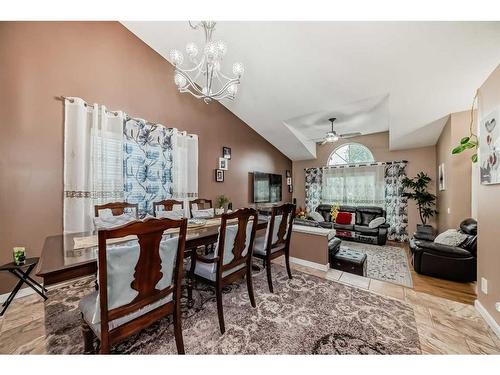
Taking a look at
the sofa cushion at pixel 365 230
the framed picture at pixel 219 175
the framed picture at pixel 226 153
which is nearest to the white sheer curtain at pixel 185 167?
the framed picture at pixel 219 175

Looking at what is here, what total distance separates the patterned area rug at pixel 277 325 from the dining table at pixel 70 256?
70cm

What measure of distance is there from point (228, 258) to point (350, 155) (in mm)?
5757

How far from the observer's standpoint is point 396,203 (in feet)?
17.3

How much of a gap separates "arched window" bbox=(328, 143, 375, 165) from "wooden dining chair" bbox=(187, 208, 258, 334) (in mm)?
5375

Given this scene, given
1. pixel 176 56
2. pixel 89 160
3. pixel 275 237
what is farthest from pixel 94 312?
pixel 89 160

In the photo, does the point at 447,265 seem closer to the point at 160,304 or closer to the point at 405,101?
the point at 405,101

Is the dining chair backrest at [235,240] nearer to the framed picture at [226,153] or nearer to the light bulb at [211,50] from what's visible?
the light bulb at [211,50]

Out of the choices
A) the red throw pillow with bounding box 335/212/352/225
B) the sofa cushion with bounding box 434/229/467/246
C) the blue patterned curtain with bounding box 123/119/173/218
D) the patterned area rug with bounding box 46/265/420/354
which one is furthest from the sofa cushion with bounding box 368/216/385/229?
the blue patterned curtain with bounding box 123/119/173/218

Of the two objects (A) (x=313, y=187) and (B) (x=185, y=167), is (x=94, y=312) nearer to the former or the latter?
(B) (x=185, y=167)

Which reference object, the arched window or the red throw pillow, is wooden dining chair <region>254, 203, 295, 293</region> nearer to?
the red throw pillow

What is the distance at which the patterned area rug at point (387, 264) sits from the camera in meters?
2.84

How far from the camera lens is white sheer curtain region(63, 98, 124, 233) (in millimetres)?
2510

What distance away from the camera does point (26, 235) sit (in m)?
2.27
